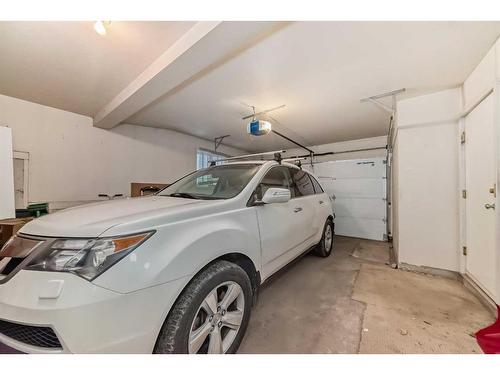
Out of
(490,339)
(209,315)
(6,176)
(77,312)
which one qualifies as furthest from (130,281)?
(6,176)

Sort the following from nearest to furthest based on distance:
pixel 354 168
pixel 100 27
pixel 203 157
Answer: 1. pixel 100 27
2. pixel 354 168
3. pixel 203 157

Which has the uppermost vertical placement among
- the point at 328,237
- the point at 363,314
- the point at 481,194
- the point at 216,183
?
the point at 216,183

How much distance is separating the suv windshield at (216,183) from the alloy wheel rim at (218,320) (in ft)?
2.39

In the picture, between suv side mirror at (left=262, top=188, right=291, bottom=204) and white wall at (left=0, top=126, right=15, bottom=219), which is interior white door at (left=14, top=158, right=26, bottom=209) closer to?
white wall at (left=0, top=126, right=15, bottom=219)

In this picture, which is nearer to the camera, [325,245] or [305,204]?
[305,204]

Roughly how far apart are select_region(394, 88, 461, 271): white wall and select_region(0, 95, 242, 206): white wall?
491cm

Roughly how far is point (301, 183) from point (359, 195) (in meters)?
3.18

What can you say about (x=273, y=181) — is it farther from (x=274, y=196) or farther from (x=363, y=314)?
(x=363, y=314)

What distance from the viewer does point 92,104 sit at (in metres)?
3.31

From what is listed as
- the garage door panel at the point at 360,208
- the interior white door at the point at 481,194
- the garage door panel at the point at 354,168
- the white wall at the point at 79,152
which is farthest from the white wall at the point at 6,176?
the garage door panel at the point at 360,208

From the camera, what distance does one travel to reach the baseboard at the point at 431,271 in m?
2.60

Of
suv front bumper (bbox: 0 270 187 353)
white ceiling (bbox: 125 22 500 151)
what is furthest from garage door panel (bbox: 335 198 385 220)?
suv front bumper (bbox: 0 270 187 353)

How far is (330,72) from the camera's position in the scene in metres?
2.45
